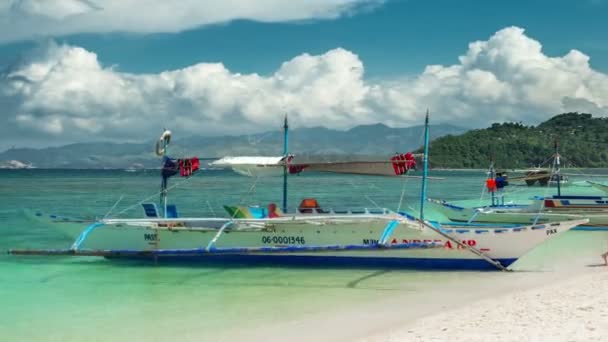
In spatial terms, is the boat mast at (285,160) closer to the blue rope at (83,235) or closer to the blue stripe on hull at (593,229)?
the blue rope at (83,235)

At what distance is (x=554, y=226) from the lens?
1698 cm

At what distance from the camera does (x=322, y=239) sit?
18.0 m

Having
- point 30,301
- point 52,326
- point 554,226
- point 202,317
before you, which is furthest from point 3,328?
point 554,226

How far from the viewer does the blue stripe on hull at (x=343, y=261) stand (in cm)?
1741

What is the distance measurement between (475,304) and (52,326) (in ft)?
26.8

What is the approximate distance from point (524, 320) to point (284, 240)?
8.51 m

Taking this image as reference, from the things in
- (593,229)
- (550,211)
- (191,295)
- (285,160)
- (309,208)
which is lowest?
(191,295)

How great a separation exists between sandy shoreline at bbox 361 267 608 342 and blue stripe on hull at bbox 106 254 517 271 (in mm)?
3482

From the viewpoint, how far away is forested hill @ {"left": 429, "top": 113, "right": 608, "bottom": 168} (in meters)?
166

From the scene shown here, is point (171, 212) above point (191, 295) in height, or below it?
above

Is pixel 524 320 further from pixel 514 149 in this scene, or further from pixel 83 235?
pixel 514 149

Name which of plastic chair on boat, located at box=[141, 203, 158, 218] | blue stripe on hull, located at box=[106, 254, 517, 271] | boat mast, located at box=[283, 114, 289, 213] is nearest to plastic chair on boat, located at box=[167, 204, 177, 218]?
plastic chair on boat, located at box=[141, 203, 158, 218]

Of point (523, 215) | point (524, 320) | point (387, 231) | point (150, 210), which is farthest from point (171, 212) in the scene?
point (523, 215)

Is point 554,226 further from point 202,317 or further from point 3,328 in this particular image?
point 3,328
